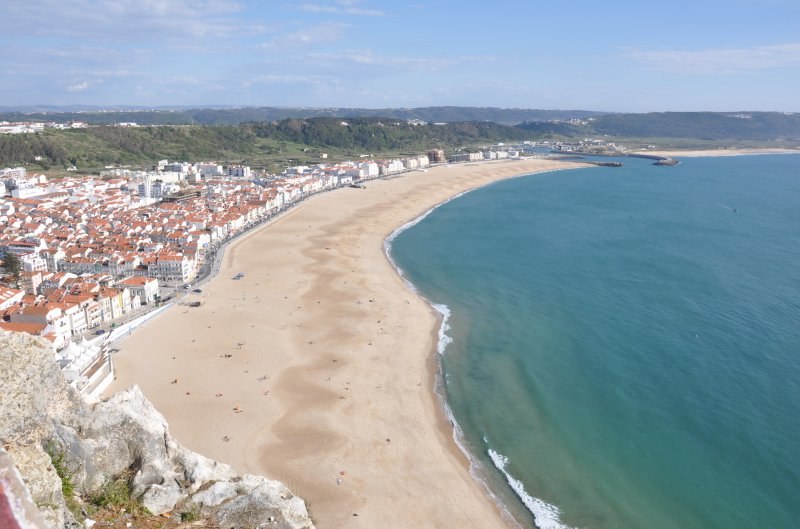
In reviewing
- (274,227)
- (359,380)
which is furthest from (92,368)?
(274,227)

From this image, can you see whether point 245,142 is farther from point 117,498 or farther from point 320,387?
point 117,498

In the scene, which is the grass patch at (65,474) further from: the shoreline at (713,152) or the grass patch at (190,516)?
the shoreline at (713,152)

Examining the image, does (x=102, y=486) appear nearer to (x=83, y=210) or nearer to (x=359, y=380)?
(x=359, y=380)

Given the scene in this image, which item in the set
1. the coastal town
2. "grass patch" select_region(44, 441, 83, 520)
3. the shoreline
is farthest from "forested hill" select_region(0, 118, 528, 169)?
"grass patch" select_region(44, 441, 83, 520)

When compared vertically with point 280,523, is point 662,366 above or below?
below

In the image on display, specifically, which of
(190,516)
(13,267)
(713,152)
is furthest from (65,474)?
(713,152)

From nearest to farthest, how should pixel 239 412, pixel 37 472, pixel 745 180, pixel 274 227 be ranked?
pixel 37 472 < pixel 239 412 < pixel 274 227 < pixel 745 180

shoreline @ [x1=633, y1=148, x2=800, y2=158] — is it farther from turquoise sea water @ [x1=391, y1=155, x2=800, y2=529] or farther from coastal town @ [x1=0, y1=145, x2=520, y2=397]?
turquoise sea water @ [x1=391, y1=155, x2=800, y2=529]
